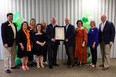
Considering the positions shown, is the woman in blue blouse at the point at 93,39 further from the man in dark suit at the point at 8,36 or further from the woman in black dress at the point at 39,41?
the man in dark suit at the point at 8,36

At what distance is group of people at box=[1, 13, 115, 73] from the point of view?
599 cm

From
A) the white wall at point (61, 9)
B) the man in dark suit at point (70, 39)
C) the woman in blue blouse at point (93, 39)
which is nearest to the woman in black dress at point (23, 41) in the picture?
the man in dark suit at point (70, 39)

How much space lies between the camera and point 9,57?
20.1 ft

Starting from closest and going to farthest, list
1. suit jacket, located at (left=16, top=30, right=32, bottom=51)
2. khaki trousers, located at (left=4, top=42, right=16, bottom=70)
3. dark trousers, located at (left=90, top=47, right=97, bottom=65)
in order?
khaki trousers, located at (left=4, top=42, right=16, bottom=70) → suit jacket, located at (left=16, top=30, right=32, bottom=51) → dark trousers, located at (left=90, top=47, right=97, bottom=65)

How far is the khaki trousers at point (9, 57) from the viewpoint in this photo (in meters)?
5.83

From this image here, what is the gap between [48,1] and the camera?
755 centimetres

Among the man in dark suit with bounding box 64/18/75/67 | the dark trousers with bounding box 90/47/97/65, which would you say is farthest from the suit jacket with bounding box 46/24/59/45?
the dark trousers with bounding box 90/47/97/65

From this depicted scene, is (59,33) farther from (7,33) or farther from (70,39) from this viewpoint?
(7,33)

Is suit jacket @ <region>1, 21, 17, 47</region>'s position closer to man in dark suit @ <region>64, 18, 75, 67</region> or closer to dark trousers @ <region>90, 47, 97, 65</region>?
man in dark suit @ <region>64, 18, 75, 67</region>

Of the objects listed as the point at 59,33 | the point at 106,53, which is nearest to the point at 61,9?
the point at 59,33

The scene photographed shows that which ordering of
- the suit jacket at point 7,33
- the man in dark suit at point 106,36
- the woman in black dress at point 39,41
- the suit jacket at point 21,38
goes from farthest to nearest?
1. the woman in black dress at point 39,41
2. the man in dark suit at point 106,36
3. the suit jacket at point 21,38
4. the suit jacket at point 7,33

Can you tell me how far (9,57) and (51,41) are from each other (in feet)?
4.25

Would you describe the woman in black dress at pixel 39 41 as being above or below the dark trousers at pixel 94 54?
above

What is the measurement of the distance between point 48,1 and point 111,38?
2.71 meters
